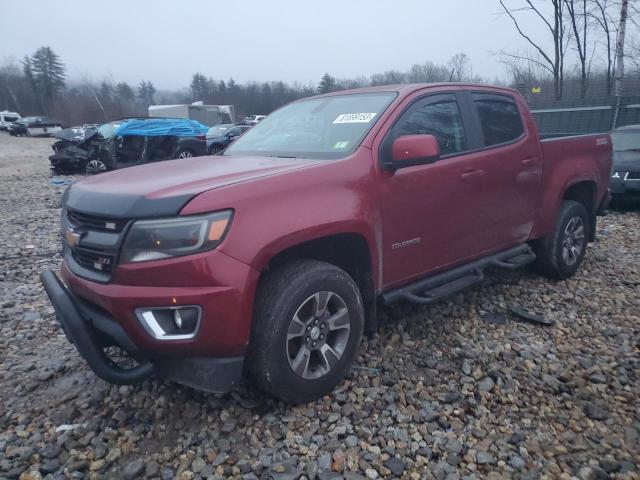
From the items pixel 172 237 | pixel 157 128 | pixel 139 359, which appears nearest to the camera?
pixel 172 237

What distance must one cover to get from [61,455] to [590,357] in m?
3.32

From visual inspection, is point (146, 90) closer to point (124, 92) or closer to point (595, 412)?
point (124, 92)

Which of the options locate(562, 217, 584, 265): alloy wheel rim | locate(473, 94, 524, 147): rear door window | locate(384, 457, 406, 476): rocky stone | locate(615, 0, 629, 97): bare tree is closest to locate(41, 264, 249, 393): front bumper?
locate(384, 457, 406, 476): rocky stone

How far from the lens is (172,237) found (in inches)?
87.3

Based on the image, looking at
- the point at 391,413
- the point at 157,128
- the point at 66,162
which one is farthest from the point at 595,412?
the point at 66,162

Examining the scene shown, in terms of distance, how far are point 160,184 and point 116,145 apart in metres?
11.8

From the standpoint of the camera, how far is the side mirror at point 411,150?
2814 millimetres

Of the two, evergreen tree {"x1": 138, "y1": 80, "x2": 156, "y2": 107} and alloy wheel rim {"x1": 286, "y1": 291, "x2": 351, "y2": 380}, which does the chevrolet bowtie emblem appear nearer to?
alloy wheel rim {"x1": 286, "y1": 291, "x2": 351, "y2": 380}

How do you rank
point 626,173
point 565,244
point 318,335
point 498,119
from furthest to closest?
point 626,173, point 565,244, point 498,119, point 318,335

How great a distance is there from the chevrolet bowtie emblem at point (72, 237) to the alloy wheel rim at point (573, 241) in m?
4.16

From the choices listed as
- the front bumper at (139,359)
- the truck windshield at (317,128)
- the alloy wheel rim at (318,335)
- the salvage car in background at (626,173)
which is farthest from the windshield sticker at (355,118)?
the salvage car in background at (626,173)

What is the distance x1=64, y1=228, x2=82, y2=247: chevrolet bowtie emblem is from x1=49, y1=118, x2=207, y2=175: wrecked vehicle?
1111cm

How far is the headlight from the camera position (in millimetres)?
2219

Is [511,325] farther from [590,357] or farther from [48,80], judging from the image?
[48,80]
